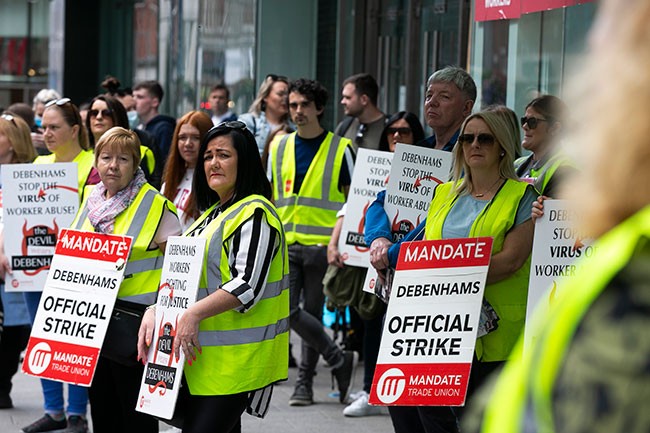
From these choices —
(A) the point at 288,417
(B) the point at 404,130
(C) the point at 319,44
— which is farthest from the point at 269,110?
(C) the point at 319,44

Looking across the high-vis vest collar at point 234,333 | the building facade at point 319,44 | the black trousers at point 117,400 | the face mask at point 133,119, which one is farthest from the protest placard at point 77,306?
the face mask at point 133,119

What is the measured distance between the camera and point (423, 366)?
4.67 m

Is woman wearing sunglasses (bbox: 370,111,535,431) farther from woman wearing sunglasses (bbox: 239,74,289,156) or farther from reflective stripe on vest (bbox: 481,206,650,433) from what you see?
woman wearing sunglasses (bbox: 239,74,289,156)

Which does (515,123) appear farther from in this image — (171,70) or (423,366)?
(171,70)

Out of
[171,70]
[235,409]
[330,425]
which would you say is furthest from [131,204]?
[171,70]

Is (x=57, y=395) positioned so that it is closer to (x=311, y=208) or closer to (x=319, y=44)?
(x=311, y=208)

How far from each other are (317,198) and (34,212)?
2.05 m

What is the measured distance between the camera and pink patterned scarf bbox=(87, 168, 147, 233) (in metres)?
5.77

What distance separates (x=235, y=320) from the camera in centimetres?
481

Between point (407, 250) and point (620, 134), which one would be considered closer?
point (620, 134)

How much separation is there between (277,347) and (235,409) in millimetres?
307

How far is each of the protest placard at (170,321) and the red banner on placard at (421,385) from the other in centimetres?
80

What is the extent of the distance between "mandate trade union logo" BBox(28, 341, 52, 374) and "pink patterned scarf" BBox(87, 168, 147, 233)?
0.63m

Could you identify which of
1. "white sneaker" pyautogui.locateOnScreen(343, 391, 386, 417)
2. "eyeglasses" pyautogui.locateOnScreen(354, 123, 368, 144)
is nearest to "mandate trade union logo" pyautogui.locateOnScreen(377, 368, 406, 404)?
"white sneaker" pyautogui.locateOnScreen(343, 391, 386, 417)
